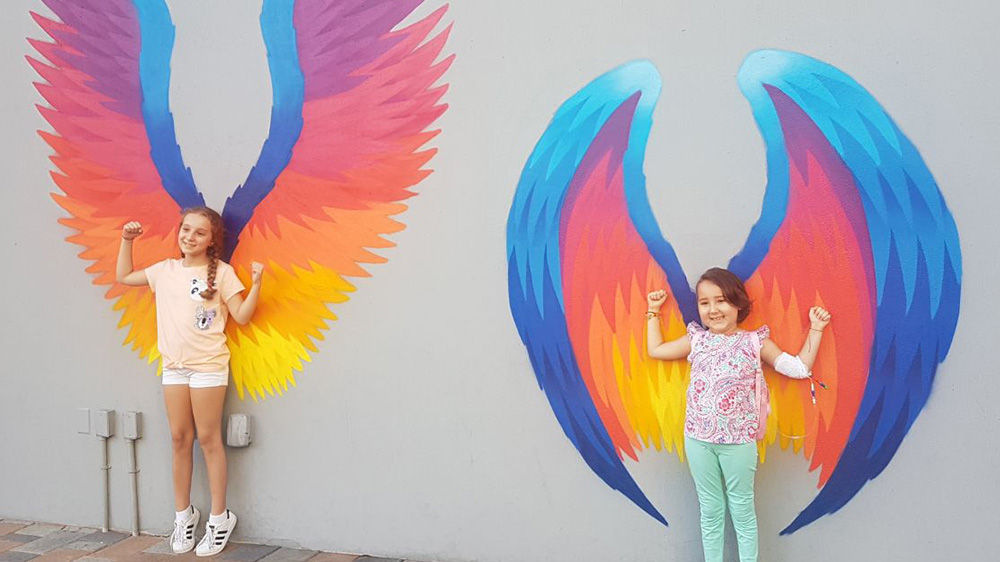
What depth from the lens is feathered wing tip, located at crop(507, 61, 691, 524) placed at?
312 centimetres

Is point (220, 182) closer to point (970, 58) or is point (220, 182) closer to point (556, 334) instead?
point (556, 334)

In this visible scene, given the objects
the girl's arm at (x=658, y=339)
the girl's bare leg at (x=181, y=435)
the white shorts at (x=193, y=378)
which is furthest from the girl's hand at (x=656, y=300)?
the girl's bare leg at (x=181, y=435)

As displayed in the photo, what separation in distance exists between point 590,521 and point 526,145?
5.02ft

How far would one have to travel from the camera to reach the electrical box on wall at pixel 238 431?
3662mm

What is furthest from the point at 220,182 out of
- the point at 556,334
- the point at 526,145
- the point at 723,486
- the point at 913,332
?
the point at 913,332

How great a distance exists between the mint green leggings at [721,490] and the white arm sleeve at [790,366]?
28 centimetres

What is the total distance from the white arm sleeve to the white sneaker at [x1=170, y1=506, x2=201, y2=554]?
8.72 ft

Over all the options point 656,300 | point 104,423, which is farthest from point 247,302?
point 656,300

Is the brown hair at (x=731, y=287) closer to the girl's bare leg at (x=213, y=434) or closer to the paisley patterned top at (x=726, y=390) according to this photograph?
the paisley patterned top at (x=726, y=390)

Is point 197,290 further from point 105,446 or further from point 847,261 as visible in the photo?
point 847,261

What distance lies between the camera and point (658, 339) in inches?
121

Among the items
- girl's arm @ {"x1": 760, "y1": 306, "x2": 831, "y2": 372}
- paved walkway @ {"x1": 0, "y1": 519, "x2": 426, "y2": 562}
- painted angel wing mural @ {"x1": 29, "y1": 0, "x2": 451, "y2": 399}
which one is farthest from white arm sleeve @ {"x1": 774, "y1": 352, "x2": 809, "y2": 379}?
paved walkway @ {"x1": 0, "y1": 519, "x2": 426, "y2": 562}

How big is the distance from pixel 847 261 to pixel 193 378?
2.75 meters

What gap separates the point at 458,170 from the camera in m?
3.34
